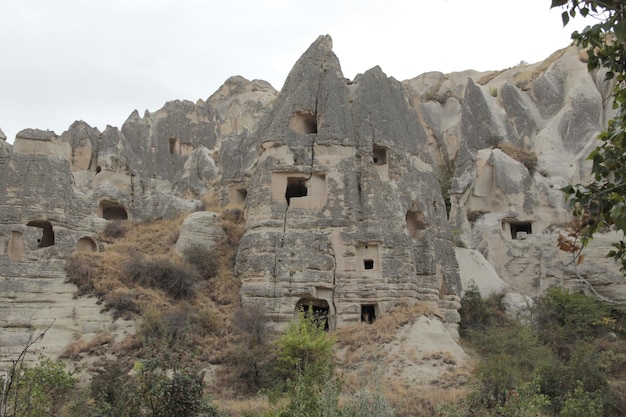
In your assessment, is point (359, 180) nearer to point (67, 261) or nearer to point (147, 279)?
point (147, 279)

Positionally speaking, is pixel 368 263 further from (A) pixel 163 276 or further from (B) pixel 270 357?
(A) pixel 163 276

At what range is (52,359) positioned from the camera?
14.2 m

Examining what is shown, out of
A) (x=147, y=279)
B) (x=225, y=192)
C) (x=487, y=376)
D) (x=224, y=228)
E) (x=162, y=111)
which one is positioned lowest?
(x=487, y=376)

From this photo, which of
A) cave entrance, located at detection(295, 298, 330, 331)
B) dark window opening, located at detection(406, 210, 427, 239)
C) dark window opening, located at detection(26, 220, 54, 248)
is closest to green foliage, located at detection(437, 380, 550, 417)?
cave entrance, located at detection(295, 298, 330, 331)

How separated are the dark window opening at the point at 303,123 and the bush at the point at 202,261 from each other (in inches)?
172

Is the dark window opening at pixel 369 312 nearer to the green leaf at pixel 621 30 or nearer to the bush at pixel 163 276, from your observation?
the bush at pixel 163 276

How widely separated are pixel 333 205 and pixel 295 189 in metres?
2.00

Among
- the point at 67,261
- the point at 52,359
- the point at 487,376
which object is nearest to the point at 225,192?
the point at 67,261

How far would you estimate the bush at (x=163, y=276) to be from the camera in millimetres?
17094

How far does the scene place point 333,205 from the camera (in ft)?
58.3

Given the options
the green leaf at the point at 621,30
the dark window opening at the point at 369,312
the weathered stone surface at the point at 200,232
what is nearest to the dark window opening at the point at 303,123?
the weathered stone surface at the point at 200,232

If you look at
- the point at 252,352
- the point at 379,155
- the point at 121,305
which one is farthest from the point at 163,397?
the point at 379,155

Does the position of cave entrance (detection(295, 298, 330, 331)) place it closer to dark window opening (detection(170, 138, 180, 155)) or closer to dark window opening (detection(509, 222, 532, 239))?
dark window opening (detection(509, 222, 532, 239))

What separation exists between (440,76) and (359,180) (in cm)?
2650
